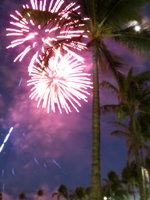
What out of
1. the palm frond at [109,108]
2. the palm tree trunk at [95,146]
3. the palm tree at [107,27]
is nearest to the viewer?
the palm tree trunk at [95,146]

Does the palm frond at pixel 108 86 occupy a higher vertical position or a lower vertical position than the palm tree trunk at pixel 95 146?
higher

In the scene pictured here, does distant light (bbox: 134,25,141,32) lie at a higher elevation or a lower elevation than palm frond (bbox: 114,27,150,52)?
higher

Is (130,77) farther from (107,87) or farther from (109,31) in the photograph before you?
(109,31)

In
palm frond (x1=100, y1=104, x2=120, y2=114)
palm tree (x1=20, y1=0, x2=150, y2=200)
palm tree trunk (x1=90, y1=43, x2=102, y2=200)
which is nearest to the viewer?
A: palm tree trunk (x1=90, y1=43, x2=102, y2=200)

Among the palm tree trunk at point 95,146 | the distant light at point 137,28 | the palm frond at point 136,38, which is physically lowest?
the palm tree trunk at point 95,146

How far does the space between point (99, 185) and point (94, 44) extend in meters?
6.67

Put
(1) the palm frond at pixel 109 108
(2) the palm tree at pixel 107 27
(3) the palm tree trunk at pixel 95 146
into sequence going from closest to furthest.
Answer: (3) the palm tree trunk at pixel 95 146 → (2) the palm tree at pixel 107 27 → (1) the palm frond at pixel 109 108

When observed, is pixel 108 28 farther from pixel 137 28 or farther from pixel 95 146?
pixel 95 146

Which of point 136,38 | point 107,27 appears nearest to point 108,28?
point 107,27

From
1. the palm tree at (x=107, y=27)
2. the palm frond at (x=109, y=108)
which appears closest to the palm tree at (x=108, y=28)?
the palm tree at (x=107, y=27)

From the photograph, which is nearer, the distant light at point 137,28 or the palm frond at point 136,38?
the palm frond at point 136,38

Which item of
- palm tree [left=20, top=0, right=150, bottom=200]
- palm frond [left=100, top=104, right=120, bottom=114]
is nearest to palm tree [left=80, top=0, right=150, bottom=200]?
palm tree [left=20, top=0, right=150, bottom=200]

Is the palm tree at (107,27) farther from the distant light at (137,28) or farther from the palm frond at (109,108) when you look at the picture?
the palm frond at (109,108)

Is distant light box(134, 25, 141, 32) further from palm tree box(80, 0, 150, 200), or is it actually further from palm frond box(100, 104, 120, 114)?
palm frond box(100, 104, 120, 114)
